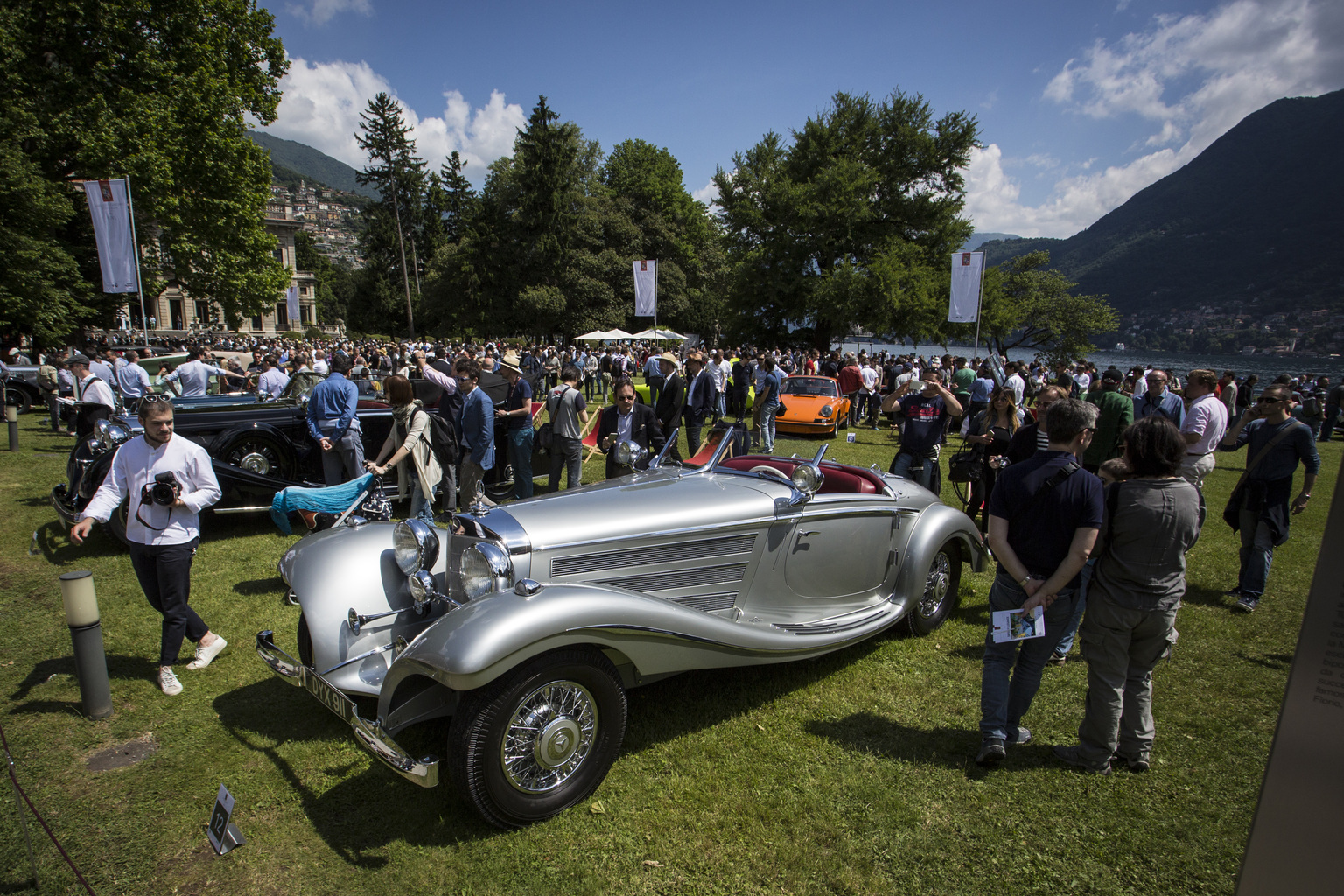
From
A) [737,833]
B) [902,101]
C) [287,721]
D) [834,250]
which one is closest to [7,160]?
[287,721]

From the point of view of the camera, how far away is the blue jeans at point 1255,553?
18.6ft

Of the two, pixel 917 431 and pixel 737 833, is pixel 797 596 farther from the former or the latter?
pixel 917 431

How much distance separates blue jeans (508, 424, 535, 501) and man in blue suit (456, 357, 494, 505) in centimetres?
61

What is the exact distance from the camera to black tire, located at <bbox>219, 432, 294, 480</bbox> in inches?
308

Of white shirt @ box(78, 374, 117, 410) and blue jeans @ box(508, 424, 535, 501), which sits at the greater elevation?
white shirt @ box(78, 374, 117, 410)

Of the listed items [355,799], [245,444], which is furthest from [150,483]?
[245,444]

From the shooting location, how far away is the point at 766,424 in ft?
41.9

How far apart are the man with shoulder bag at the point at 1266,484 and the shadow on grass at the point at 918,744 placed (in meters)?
3.76

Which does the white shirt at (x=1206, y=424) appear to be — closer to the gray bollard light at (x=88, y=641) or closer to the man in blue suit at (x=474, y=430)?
the man in blue suit at (x=474, y=430)

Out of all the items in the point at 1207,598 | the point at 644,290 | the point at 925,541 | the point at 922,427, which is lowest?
the point at 1207,598

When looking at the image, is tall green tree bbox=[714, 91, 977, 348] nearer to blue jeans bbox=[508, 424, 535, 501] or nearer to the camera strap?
blue jeans bbox=[508, 424, 535, 501]

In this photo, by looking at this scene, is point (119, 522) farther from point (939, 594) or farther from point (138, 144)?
point (138, 144)

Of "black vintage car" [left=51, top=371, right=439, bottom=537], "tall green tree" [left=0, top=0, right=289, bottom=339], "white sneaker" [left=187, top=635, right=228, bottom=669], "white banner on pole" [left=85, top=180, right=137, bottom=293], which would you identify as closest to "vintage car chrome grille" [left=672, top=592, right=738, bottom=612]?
"white sneaker" [left=187, top=635, right=228, bottom=669]

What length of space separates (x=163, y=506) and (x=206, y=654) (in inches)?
46.2
